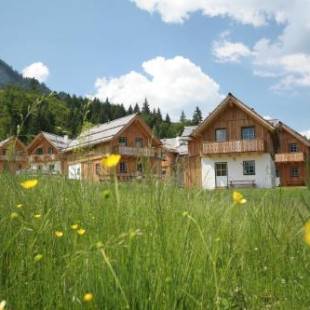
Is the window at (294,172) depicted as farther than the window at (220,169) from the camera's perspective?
Yes

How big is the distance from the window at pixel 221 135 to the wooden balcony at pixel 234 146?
0.68m

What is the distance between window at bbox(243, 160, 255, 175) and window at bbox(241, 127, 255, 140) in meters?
1.91

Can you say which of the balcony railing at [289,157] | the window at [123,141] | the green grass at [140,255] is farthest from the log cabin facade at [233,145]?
the green grass at [140,255]

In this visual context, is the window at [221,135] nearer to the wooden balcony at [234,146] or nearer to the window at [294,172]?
the wooden balcony at [234,146]

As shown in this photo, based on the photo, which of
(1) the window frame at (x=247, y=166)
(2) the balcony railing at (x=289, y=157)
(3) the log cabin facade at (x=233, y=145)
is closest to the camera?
(3) the log cabin facade at (x=233, y=145)

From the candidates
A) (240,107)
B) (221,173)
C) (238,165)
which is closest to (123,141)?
(221,173)

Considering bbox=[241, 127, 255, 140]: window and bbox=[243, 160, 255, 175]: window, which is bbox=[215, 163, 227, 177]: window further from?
bbox=[241, 127, 255, 140]: window

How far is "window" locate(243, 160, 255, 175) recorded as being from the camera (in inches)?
1339

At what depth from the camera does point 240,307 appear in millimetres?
1932

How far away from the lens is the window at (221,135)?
3456 centimetres

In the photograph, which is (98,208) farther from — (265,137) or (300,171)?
(300,171)

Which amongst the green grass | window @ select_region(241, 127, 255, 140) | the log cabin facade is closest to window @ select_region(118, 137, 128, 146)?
the log cabin facade

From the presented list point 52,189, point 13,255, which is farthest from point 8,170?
point 13,255

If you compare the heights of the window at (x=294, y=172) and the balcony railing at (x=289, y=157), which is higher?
the balcony railing at (x=289, y=157)
